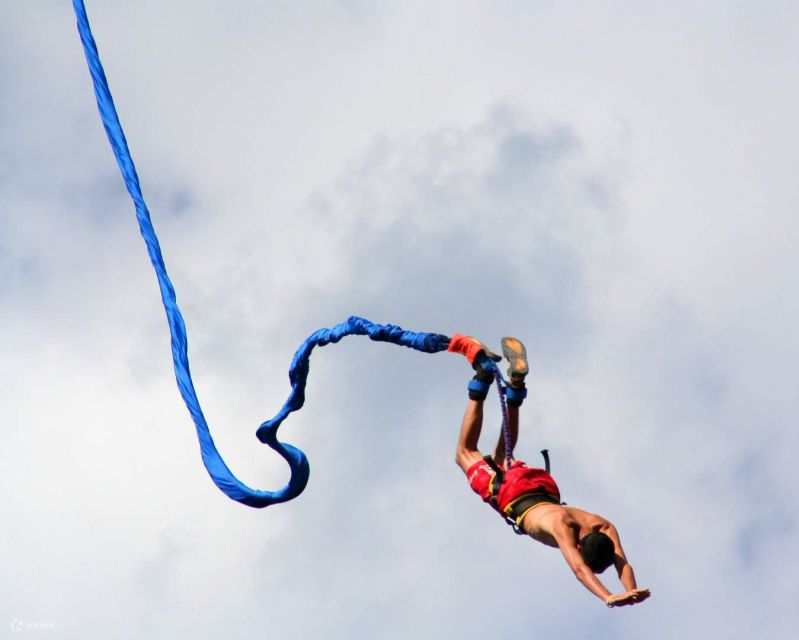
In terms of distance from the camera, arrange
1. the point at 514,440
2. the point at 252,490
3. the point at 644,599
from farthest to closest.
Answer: the point at 514,440 < the point at 252,490 < the point at 644,599

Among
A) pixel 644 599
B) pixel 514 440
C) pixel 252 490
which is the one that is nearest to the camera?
pixel 644 599

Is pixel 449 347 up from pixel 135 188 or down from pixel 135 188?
down

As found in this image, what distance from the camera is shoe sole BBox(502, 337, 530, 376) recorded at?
22.1 meters

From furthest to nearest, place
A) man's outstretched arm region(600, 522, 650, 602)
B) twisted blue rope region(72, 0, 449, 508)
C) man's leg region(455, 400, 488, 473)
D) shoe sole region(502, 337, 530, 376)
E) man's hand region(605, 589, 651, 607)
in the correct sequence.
A: 1. man's leg region(455, 400, 488, 473)
2. shoe sole region(502, 337, 530, 376)
3. twisted blue rope region(72, 0, 449, 508)
4. man's outstretched arm region(600, 522, 650, 602)
5. man's hand region(605, 589, 651, 607)

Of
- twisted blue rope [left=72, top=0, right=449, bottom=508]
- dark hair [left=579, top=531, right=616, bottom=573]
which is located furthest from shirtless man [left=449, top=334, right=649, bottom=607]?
twisted blue rope [left=72, top=0, right=449, bottom=508]

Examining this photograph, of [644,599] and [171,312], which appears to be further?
[171,312]

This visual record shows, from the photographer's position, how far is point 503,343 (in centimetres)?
2238

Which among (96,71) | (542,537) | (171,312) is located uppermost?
(96,71)

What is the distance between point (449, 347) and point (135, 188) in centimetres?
545

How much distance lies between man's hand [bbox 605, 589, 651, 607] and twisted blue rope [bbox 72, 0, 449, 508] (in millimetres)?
5156

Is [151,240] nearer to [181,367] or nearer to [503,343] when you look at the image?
[181,367]

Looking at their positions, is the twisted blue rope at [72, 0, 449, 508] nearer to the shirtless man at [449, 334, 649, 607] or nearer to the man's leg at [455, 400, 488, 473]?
the shirtless man at [449, 334, 649, 607]

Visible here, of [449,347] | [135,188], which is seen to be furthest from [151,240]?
[449,347]

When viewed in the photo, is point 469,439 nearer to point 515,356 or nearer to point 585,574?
point 515,356
